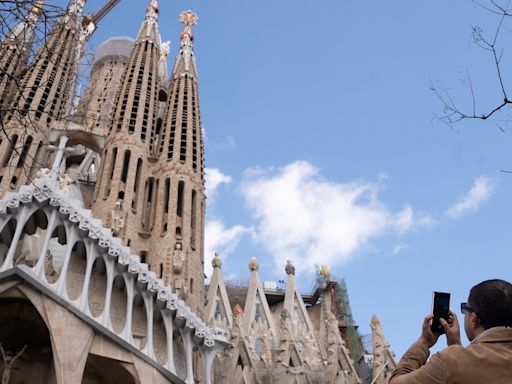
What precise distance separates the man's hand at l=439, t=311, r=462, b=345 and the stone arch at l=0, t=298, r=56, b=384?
562 inches

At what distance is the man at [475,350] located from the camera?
66.9 inches

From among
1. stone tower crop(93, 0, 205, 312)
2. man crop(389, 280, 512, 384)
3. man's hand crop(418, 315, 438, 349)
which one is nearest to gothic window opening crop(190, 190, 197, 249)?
stone tower crop(93, 0, 205, 312)

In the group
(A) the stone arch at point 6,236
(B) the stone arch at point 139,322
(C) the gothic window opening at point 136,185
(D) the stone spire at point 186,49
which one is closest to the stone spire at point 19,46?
(A) the stone arch at point 6,236

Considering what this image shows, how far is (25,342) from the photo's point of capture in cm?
1554

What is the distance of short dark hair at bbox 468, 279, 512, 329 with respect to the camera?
1827 mm

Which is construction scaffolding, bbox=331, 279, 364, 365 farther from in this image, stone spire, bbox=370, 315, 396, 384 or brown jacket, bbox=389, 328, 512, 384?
brown jacket, bbox=389, 328, 512, 384

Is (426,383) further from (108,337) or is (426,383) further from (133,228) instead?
(133,228)

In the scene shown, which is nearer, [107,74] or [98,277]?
[98,277]

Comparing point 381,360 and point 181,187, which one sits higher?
point 181,187

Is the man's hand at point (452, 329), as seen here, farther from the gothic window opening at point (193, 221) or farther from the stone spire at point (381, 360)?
the stone spire at point (381, 360)

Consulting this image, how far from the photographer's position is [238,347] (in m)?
22.6

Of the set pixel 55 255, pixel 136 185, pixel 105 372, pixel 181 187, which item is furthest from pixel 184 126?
pixel 105 372

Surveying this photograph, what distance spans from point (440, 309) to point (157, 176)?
914 inches

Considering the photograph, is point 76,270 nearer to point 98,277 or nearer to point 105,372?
point 98,277
